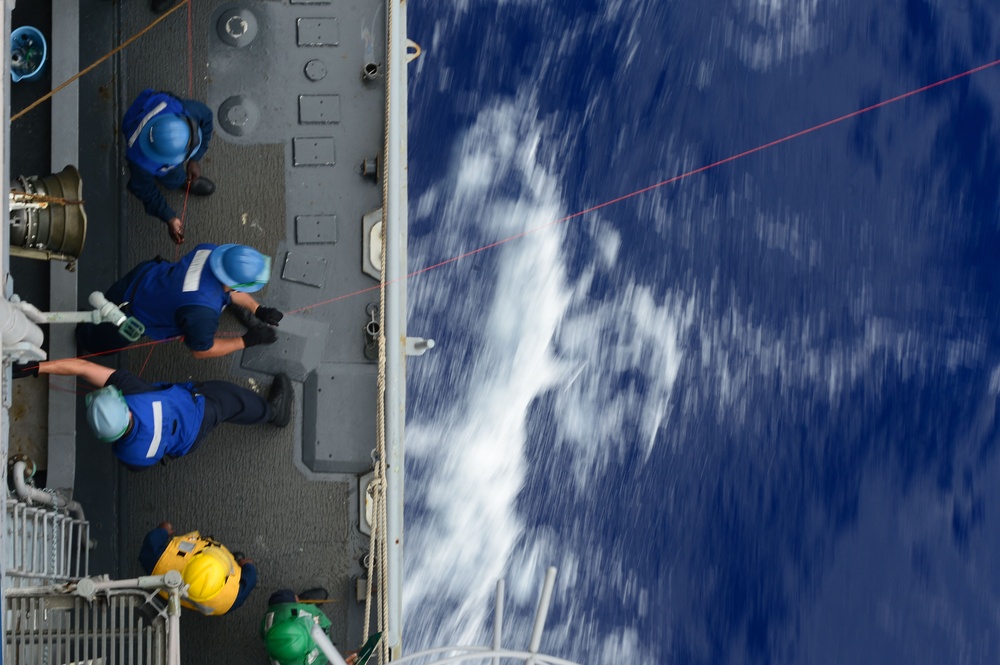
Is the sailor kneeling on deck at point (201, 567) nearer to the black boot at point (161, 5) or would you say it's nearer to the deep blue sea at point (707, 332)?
the black boot at point (161, 5)

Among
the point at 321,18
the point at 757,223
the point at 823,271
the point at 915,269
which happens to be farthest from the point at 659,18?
the point at 321,18

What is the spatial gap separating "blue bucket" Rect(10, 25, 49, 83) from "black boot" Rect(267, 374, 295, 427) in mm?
2255

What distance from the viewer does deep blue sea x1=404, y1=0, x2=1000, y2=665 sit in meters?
7.57

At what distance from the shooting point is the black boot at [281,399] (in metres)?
4.62

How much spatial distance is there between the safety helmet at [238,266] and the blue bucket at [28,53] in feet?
5.94

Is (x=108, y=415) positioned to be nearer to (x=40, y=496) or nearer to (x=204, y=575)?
(x=40, y=496)

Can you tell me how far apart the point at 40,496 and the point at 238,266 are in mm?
1319

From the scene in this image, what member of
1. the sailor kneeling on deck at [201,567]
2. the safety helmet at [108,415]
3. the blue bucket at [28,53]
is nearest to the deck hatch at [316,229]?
the safety helmet at [108,415]

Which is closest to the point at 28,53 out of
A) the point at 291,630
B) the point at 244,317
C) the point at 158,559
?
the point at 244,317

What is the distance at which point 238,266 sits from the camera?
169 inches

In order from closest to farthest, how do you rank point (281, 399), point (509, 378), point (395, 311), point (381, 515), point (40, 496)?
point (40, 496) → point (381, 515) → point (395, 311) → point (281, 399) → point (509, 378)

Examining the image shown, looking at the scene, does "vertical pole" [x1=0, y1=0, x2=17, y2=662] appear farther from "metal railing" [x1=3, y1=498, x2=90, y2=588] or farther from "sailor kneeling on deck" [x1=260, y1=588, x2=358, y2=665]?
"sailor kneeling on deck" [x1=260, y1=588, x2=358, y2=665]

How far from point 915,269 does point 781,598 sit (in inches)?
115

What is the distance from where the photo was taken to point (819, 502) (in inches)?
300
